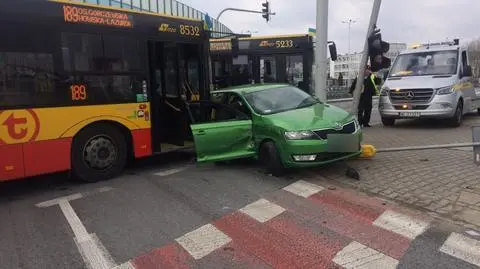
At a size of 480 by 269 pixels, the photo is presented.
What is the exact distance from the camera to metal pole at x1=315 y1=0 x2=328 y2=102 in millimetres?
9969

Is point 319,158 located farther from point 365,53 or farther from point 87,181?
point 87,181

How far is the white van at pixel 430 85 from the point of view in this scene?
13.2 meters

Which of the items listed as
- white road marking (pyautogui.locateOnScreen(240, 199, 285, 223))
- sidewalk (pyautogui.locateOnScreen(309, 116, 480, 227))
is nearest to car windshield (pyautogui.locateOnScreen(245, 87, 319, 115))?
sidewalk (pyautogui.locateOnScreen(309, 116, 480, 227))

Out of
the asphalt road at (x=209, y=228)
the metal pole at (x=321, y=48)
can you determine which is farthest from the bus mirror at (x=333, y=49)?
the asphalt road at (x=209, y=228)

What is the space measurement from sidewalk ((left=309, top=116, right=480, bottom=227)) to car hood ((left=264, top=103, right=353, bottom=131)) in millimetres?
877

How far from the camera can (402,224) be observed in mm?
5516

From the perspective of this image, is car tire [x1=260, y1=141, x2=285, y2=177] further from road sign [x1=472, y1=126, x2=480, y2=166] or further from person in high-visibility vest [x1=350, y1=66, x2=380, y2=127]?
person in high-visibility vest [x1=350, y1=66, x2=380, y2=127]

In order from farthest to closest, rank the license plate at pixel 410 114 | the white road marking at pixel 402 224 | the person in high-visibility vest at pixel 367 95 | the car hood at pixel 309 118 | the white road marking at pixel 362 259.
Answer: the person in high-visibility vest at pixel 367 95
the license plate at pixel 410 114
the car hood at pixel 309 118
the white road marking at pixel 402 224
the white road marking at pixel 362 259

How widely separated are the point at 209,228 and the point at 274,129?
272 cm

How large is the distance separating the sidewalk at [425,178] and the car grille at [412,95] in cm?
241

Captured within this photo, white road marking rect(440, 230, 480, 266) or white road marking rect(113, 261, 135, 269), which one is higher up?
white road marking rect(440, 230, 480, 266)

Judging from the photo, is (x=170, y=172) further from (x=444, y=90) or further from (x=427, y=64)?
(x=427, y=64)

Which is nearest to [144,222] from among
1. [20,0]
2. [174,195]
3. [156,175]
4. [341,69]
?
[174,195]

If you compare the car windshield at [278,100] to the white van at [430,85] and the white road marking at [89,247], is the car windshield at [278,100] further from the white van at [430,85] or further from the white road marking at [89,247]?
the white van at [430,85]
